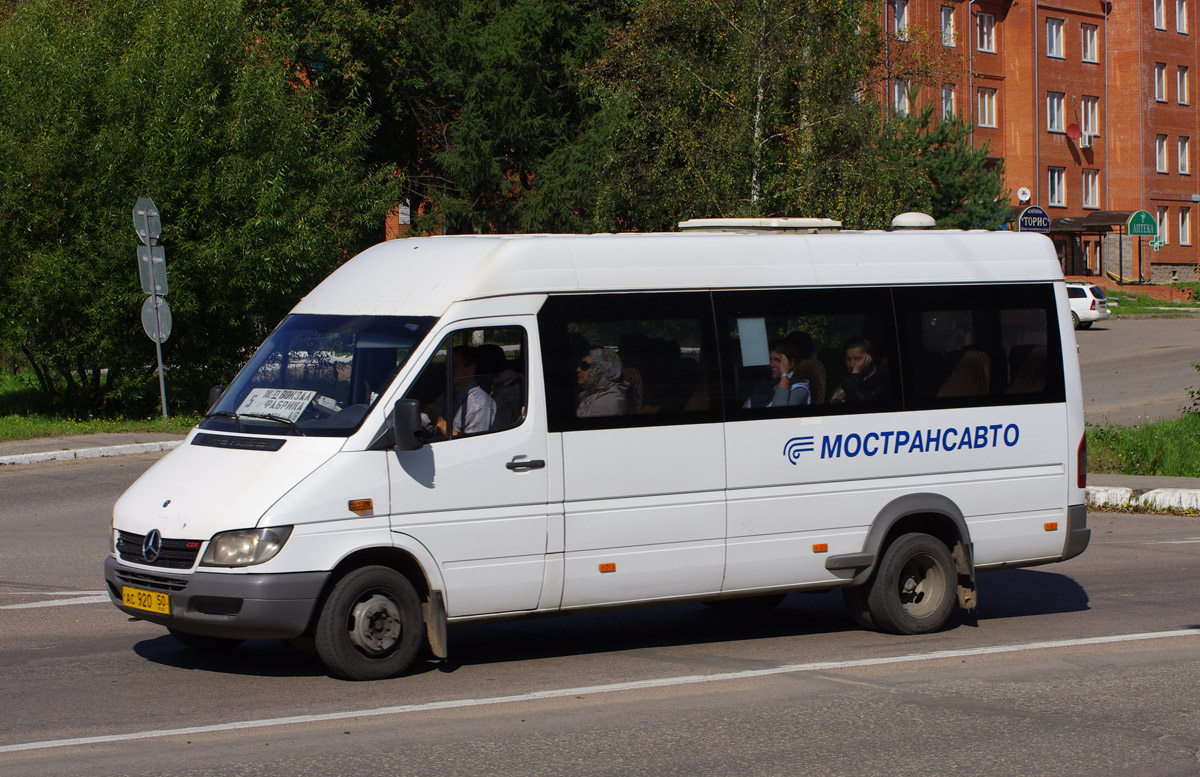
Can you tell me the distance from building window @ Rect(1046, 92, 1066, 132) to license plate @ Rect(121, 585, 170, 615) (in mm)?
65531

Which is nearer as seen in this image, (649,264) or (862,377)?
(649,264)

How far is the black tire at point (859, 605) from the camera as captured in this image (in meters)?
8.98

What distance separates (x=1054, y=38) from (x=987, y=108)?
6675 mm

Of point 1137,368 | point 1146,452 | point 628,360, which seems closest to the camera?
point 628,360

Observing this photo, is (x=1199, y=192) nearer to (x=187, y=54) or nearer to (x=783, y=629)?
(x=187, y=54)

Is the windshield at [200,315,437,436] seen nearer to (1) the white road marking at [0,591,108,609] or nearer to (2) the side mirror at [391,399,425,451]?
(2) the side mirror at [391,399,425,451]

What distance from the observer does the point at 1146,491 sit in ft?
52.7

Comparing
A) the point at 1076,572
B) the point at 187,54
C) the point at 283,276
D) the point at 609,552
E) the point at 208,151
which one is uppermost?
the point at 187,54

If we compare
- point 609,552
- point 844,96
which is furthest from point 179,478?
point 844,96

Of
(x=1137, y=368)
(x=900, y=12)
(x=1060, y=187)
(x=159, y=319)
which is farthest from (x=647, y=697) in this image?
(x=1060, y=187)

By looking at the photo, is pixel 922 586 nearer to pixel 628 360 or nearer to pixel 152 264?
pixel 628 360

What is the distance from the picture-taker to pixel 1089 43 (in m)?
69.6

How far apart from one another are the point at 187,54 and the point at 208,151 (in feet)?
5.93

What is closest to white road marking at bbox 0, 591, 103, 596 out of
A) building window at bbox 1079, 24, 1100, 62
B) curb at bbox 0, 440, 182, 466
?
curb at bbox 0, 440, 182, 466
